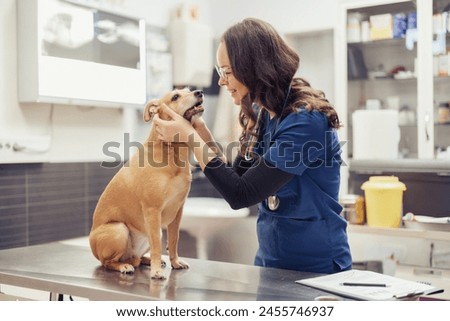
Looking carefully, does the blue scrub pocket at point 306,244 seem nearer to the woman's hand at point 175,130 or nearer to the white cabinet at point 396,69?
the woman's hand at point 175,130

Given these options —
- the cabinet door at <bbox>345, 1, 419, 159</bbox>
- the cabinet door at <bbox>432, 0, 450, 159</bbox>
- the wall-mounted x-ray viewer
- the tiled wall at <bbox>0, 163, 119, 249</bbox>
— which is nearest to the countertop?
the tiled wall at <bbox>0, 163, 119, 249</bbox>

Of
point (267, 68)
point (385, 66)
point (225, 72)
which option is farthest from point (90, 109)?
point (385, 66)

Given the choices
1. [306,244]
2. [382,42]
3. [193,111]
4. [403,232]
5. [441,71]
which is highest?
[382,42]

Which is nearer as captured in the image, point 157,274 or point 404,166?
point 157,274

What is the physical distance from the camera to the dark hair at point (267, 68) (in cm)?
159

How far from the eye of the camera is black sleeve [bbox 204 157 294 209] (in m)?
1.52

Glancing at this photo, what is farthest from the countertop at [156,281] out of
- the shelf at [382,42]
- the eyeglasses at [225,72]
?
the shelf at [382,42]

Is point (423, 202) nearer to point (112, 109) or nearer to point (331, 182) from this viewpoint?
point (331, 182)

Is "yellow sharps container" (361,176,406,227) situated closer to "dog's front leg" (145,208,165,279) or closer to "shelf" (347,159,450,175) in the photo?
"shelf" (347,159,450,175)

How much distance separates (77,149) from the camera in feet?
11.2

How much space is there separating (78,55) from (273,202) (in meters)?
1.92

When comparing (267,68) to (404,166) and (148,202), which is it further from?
(404,166)

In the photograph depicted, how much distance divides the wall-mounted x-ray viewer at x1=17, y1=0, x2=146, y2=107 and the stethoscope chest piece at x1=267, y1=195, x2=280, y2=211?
1.76m

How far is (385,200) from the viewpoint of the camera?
8.89ft
